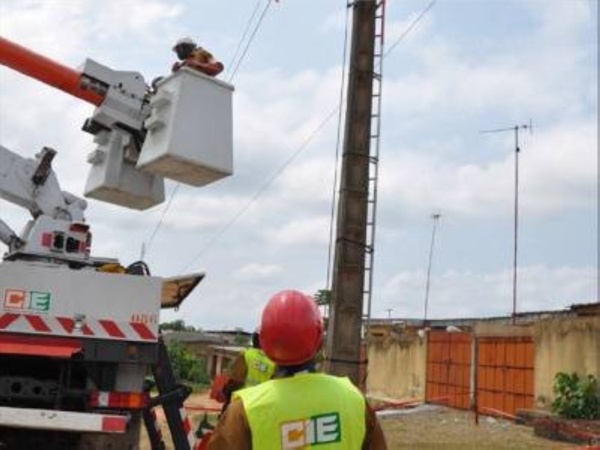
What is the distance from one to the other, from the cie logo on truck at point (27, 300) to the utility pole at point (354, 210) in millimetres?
2656

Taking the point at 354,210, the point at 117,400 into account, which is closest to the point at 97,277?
the point at 117,400

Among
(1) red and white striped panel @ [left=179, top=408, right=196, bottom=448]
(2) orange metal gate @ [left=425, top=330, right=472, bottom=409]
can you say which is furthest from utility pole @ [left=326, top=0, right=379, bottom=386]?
(2) orange metal gate @ [left=425, top=330, right=472, bottom=409]

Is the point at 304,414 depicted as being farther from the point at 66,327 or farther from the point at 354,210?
the point at 354,210

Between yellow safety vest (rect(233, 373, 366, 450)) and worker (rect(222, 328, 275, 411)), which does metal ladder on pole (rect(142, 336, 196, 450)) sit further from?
yellow safety vest (rect(233, 373, 366, 450))

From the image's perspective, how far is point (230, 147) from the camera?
23.4ft

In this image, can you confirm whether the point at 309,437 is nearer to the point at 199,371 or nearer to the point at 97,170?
the point at 97,170

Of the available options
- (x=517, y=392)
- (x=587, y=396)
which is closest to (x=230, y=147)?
(x=587, y=396)

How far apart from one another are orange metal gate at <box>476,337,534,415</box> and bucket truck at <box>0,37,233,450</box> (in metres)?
→ 12.0

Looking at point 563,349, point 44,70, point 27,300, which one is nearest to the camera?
point 27,300

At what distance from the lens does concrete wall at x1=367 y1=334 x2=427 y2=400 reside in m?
23.8

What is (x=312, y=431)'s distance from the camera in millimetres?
2768

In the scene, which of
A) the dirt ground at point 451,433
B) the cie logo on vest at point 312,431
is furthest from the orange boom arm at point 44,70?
the cie logo on vest at point 312,431

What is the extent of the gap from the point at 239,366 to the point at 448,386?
15.9m

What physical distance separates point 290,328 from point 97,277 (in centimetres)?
392
